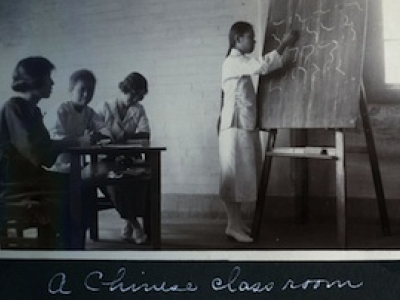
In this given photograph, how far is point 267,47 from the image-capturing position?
2.79 ft

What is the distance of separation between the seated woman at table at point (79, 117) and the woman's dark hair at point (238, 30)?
0.70ft

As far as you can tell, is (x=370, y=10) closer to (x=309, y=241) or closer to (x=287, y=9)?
(x=287, y=9)

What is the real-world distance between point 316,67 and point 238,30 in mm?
128

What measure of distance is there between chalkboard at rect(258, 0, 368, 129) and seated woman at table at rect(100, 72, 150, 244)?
18cm

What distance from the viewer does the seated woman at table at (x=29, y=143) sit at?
0.86 meters

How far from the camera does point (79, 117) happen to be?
858 mm

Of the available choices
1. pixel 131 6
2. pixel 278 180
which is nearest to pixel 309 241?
pixel 278 180

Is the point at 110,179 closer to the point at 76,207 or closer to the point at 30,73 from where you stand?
the point at 76,207

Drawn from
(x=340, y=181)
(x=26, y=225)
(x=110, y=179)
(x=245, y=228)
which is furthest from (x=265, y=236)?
(x=26, y=225)

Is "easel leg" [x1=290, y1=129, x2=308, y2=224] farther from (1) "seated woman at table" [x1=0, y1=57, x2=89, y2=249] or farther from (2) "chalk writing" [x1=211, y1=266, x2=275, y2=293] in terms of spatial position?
(1) "seated woman at table" [x1=0, y1=57, x2=89, y2=249]

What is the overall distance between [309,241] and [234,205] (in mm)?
121

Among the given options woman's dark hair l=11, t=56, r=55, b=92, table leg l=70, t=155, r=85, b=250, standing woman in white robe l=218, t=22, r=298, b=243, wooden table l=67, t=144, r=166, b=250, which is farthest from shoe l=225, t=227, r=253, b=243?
woman's dark hair l=11, t=56, r=55, b=92

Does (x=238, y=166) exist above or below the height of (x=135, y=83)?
below

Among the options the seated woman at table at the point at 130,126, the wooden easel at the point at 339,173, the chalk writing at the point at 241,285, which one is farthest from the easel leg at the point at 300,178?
the seated woman at table at the point at 130,126
